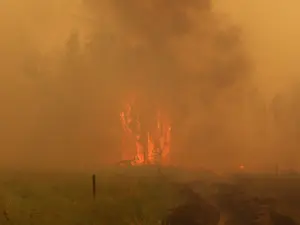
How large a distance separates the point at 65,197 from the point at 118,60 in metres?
3.58

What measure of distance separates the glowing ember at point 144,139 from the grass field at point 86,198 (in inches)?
14.6

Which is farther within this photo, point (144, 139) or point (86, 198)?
point (144, 139)

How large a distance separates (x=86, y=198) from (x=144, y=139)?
2.27 metres

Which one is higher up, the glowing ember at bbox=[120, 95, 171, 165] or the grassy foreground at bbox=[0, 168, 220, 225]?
the glowing ember at bbox=[120, 95, 171, 165]

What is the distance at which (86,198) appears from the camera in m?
8.65

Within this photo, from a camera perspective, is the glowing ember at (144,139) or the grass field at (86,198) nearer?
the grass field at (86,198)

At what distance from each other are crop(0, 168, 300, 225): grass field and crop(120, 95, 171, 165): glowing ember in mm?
371

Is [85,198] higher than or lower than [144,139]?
lower

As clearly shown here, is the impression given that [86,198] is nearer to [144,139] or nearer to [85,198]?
[85,198]

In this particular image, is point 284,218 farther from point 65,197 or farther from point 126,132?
point 65,197

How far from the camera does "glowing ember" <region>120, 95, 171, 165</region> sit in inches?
384

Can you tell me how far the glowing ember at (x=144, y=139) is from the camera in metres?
9.75

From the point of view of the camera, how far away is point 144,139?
1012cm

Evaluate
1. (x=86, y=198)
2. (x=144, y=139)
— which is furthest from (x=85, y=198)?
(x=144, y=139)
